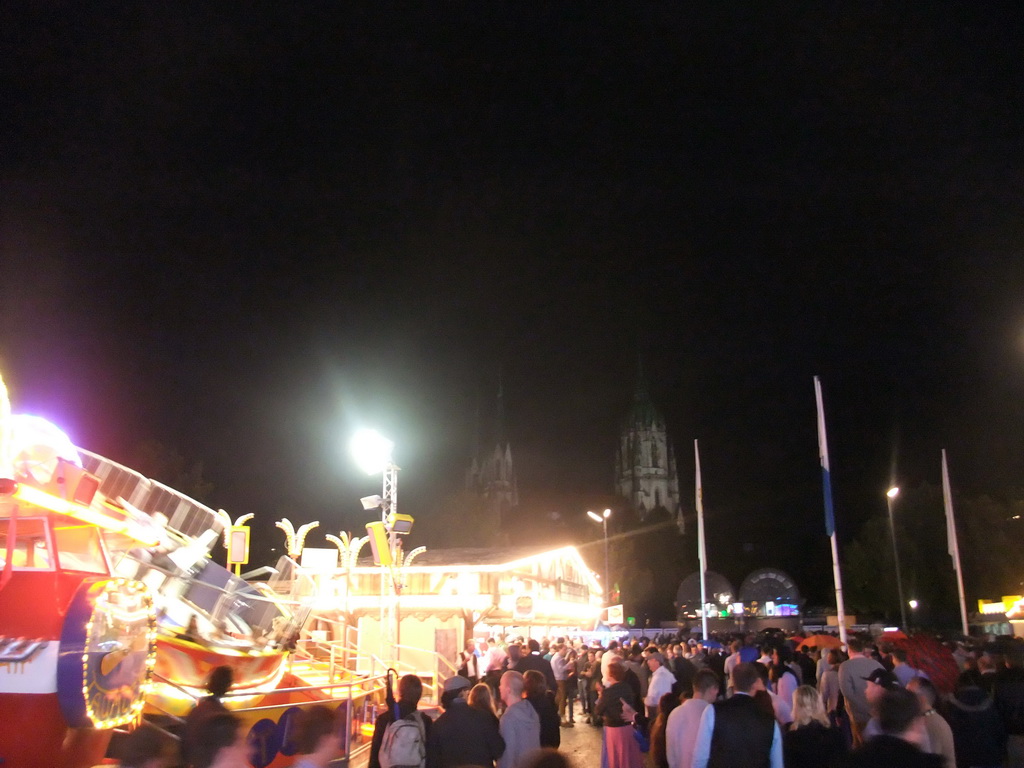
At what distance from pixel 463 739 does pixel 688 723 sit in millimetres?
1765

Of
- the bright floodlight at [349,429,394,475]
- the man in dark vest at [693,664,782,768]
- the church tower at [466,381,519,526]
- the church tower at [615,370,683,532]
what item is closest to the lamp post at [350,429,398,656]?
the bright floodlight at [349,429,394,475]

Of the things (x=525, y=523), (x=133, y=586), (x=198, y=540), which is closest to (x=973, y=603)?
(x=525, y=523)

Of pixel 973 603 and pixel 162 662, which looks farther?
pixel 973 603

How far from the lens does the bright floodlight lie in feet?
59.6

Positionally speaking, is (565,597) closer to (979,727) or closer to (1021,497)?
(979,727)

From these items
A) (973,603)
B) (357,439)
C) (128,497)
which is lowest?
(973,603)

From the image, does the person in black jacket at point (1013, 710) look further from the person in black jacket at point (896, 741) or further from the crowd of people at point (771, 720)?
the person in black jacket at point (896, 741)

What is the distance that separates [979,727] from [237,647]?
9231mm

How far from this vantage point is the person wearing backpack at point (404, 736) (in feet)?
20.5

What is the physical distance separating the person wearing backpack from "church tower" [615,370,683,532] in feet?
430

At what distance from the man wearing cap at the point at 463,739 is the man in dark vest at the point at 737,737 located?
170 cm

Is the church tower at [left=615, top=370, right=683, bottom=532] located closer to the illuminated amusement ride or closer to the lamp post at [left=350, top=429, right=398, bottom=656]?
the lamp post at [left=350, top=429, right=398, bottom=656]

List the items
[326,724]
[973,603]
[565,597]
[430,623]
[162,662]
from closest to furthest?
1. [326,724]
2. [162,662]
3. [430,623]
4. [565,597]
5. [973,603]

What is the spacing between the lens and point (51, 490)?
6797mm
